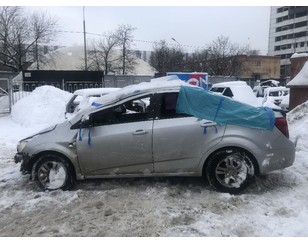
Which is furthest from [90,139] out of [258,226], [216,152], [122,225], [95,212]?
[258,226]

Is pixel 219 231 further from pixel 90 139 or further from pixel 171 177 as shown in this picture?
pixel 90 139

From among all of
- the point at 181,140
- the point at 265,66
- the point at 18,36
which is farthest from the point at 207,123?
the point at 265,66

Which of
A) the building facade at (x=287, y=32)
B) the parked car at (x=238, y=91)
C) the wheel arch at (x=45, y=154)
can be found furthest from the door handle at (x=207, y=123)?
the building facade at (x=287, y=32)

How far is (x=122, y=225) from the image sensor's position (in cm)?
396

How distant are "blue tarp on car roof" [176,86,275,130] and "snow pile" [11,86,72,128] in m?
7.76

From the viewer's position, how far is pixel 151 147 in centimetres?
482

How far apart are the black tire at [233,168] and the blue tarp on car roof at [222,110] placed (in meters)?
0.43

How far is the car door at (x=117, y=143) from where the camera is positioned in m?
4.83

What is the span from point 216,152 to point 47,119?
9.00m

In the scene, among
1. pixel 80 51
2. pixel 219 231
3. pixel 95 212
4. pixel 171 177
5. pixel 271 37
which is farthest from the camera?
pixel 271 37

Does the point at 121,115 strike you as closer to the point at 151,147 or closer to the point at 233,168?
the point at 151,147

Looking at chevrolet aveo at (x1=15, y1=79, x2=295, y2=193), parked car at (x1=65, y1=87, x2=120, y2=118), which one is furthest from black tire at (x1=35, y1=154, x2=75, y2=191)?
parked car at (x1=65, y1=87, x2=120, y2=118)

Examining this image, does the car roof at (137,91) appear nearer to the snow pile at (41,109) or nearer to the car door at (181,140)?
the car door at (181,140)

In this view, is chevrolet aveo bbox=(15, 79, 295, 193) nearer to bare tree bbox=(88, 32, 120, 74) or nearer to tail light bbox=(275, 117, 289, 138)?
tail light bbox=(275, 117, 289, 138)
